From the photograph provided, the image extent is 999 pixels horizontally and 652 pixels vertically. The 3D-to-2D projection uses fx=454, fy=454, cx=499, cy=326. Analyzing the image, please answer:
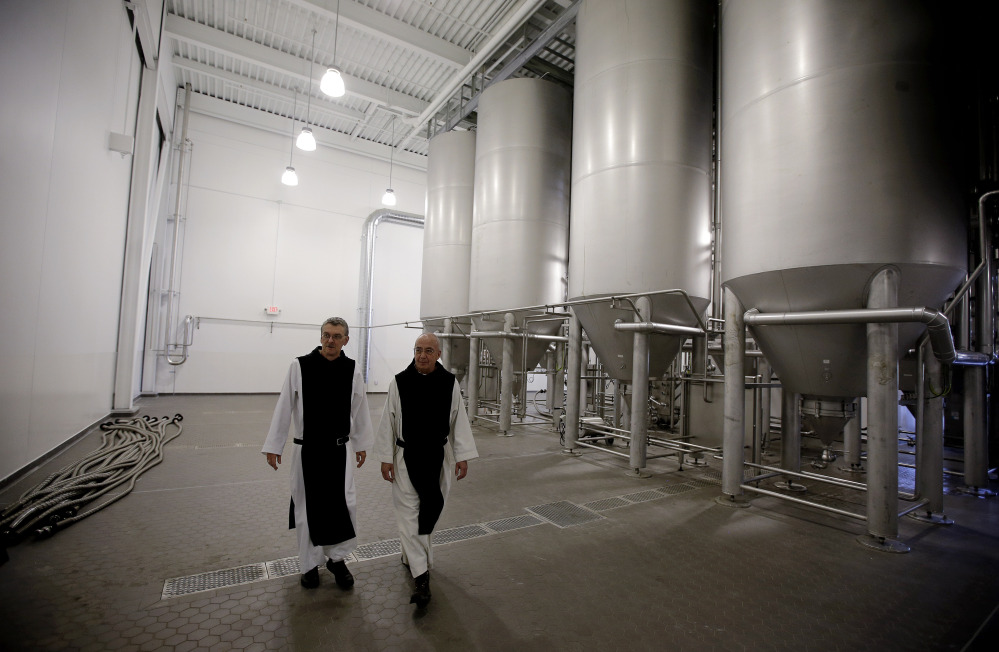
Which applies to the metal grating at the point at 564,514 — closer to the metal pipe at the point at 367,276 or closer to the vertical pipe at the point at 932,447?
the vertical pipe at the point at 932,447

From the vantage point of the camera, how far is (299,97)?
10.1 meters

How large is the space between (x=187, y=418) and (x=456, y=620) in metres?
7.12

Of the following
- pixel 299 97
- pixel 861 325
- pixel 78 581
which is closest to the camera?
pixel 78 581

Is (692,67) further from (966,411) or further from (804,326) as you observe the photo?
(966,411)

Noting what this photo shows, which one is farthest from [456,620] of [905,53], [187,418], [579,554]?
[187,418]

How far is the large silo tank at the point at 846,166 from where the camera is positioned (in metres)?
2.99

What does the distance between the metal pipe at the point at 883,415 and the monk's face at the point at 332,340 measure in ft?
10.9

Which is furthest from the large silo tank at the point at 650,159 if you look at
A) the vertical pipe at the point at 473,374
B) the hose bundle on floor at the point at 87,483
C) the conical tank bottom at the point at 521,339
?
the hose bundle on floor at the point at 87,483

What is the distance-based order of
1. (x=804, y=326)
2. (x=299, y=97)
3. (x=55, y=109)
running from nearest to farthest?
(x=804, y=326) < (x=55, y=109) < (x=299, y=97)

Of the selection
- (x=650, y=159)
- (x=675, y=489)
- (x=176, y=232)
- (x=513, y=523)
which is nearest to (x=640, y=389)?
(x=675, y=489)

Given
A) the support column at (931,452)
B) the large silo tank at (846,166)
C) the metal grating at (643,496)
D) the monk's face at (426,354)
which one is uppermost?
the large silo tank at (846,166)

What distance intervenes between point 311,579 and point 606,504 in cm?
232

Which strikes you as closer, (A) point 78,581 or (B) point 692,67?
(A) point 78,581

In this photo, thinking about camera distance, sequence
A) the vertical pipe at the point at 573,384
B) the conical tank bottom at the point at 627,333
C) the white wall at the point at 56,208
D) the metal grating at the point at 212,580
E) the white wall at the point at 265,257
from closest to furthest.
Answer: the metal grating at the point at 212,580
the white wall at the point at 56,208
the conical tank bottom at the point at 627,333
the vertical pipe at the point at 573,384
the white wall at the point at 265,257
